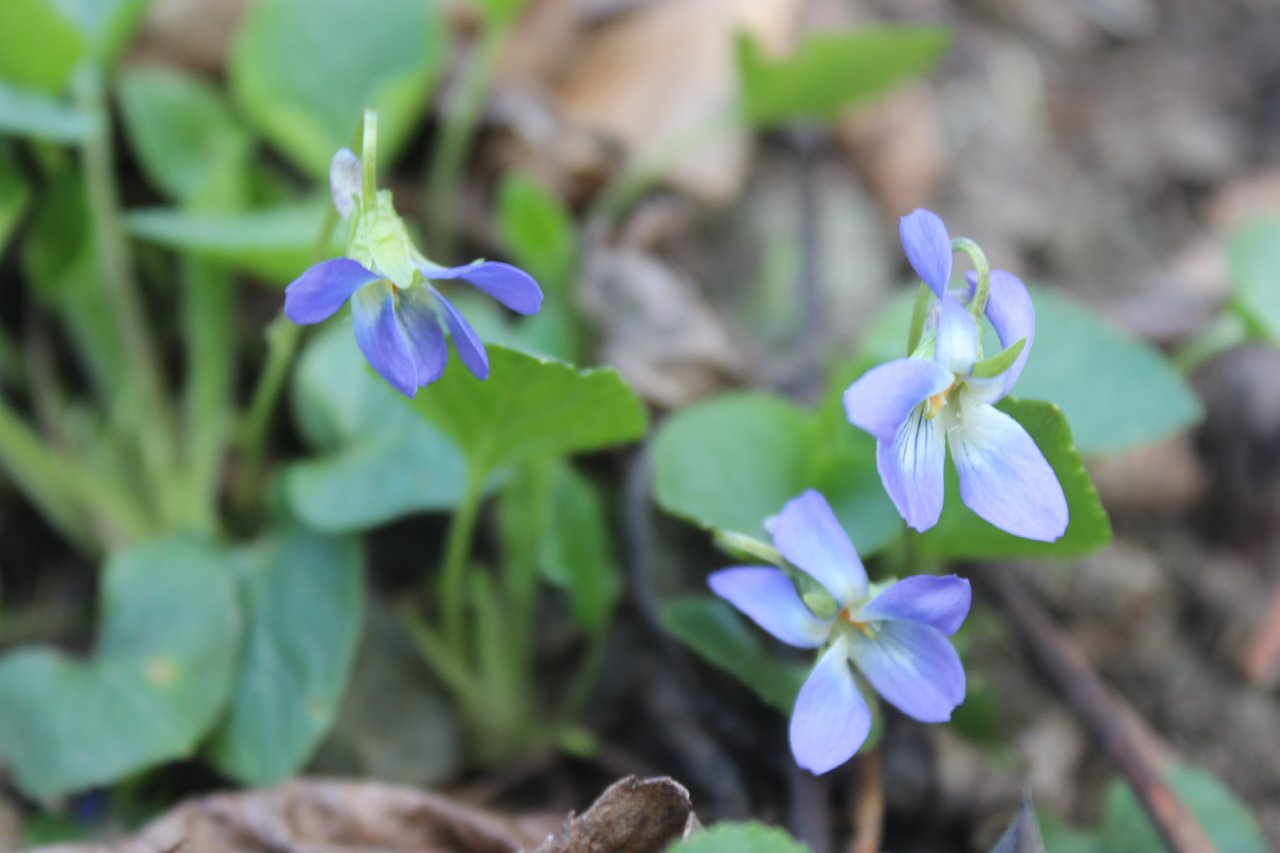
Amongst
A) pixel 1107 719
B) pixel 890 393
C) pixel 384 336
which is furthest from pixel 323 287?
pixel 1107 719

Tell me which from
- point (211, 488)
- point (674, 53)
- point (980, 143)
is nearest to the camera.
→ point (211, 488)

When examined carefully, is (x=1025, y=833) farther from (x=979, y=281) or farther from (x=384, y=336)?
(x=384, y=336)

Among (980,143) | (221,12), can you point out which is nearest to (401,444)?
(221,12)

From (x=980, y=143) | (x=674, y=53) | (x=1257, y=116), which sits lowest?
(x=1257, y=116)

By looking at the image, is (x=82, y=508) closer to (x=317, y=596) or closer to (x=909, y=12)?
(x=317, y=596)

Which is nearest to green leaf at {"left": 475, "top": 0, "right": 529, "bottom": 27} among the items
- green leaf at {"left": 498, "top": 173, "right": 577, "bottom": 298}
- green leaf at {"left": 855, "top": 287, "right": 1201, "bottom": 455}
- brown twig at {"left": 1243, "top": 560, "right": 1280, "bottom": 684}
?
green leaf at {"left": 498, "top": 173, "right": 577, "bottom": 298}
